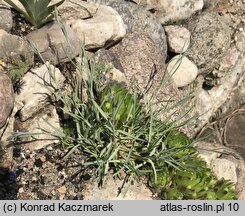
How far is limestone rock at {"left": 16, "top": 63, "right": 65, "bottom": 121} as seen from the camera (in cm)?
325

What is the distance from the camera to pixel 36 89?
131 inches

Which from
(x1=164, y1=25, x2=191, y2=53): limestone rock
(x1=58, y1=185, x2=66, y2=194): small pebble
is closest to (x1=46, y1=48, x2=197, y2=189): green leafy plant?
(x1=58, y1=185, x2=66, y2=194): small pebble

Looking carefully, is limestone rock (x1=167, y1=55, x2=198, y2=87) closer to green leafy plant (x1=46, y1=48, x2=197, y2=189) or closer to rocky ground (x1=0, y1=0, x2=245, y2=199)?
rocky ground (x1=0, y1=0, x2=245, y2=199)

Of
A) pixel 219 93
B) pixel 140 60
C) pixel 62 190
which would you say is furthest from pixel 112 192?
pixel 219 93

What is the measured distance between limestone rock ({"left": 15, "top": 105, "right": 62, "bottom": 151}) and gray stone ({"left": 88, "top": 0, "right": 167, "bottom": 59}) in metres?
1.37

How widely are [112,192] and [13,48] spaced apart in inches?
54.1

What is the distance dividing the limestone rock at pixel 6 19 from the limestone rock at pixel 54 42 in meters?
0.18

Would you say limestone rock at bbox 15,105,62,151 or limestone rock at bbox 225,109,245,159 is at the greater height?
limestone rock at bbox 15,105,62,151

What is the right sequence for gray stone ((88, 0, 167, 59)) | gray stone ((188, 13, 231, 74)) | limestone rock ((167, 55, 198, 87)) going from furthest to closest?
1. gray stone ((188, 13, 231, 74))
2. limestone rock ((167, 55, 198, 87))
3. gray stone ((88, 0, 167, 59))

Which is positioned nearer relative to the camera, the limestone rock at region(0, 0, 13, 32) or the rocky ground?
the rocky ground

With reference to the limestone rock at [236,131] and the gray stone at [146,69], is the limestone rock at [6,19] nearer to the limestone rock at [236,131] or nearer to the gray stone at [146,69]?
the gray stone at [146,69]

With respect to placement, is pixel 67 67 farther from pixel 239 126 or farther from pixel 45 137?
pixel 239 126

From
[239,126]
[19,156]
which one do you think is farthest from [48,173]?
[239,126]

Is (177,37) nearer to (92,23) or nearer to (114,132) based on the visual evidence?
(92,23)
